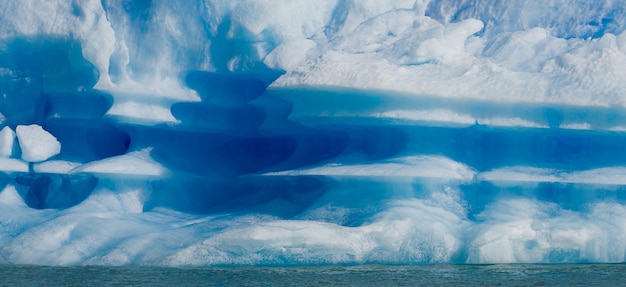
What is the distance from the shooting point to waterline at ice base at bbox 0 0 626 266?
6648 millimetres

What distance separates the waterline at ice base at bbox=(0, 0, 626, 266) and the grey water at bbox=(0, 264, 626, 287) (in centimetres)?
21

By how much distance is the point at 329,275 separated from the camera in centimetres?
591

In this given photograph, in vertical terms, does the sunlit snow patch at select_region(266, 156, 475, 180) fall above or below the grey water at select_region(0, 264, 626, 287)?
above

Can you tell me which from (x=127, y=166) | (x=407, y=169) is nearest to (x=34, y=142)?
(x=127, y=166)

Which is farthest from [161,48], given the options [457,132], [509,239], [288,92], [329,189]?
[509,239]

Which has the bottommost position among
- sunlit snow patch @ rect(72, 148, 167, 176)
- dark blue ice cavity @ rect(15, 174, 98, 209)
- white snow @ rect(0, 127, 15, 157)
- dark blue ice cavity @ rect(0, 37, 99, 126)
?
dark blue ice cavity @ rect(15, 174, 98, 209)

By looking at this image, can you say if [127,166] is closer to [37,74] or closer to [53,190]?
[53,190]

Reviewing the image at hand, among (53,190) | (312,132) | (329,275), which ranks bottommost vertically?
(329,275)

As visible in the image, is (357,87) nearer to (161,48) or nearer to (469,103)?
(469,103)

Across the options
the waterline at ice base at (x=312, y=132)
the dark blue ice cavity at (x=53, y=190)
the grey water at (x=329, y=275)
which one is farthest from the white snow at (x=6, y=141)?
the grey water at (x=329, y=275)

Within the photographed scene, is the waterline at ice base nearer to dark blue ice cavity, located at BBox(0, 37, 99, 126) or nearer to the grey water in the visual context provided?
dark blue ice cavity, located at BBox(0, 37, 99, 126)

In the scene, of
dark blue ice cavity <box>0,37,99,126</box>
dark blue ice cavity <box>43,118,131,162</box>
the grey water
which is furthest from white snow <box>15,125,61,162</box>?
the grey water

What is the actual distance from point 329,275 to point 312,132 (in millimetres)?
2239

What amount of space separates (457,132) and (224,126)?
7.08ft
